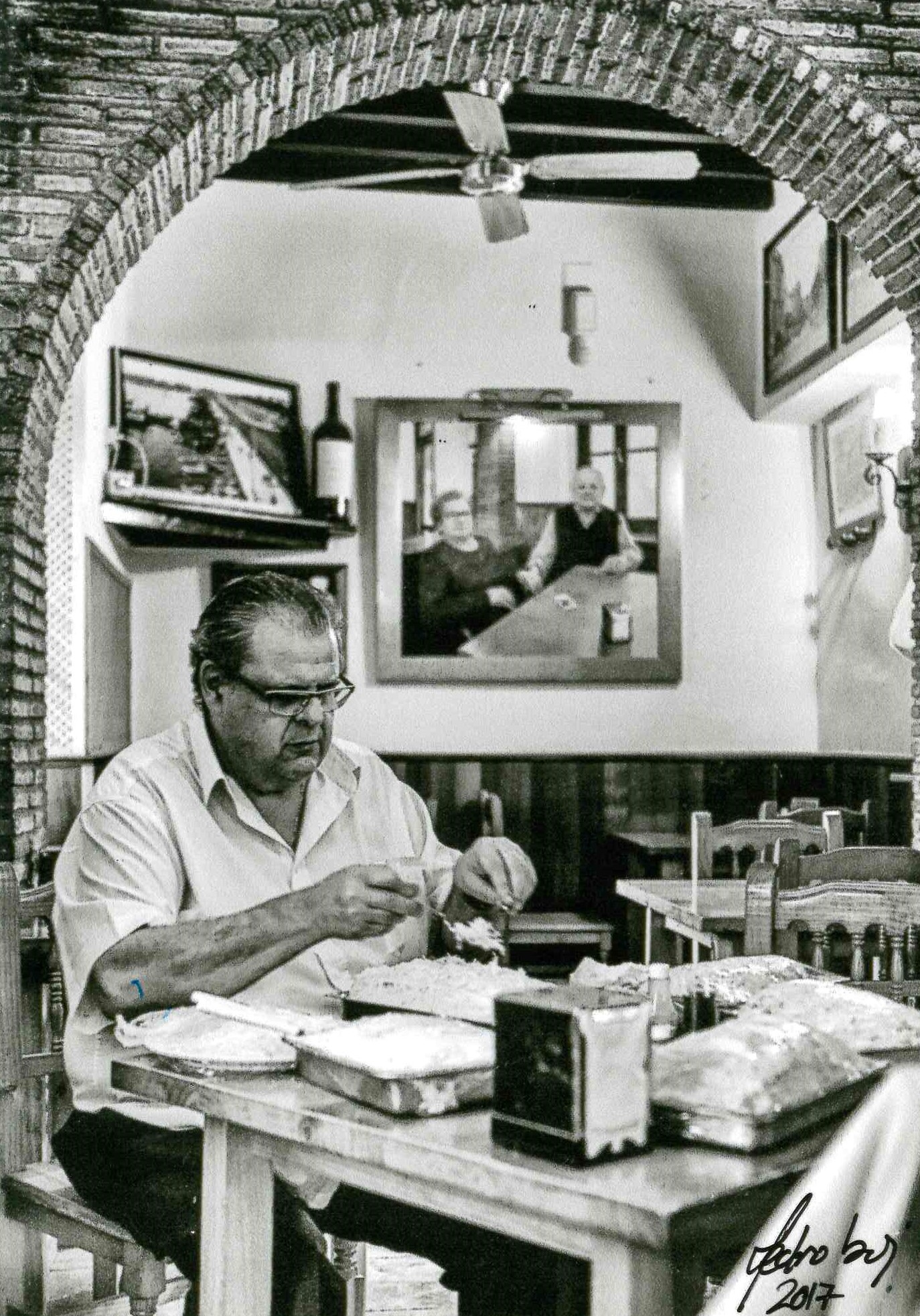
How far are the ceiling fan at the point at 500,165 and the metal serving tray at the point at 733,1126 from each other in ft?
14.3

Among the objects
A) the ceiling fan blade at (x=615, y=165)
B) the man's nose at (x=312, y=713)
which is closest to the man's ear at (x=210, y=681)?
the man's nose at (x=312, y=713)

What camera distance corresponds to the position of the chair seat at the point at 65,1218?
2023 mm

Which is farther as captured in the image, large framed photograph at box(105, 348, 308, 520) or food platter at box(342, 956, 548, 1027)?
large framed photograph at box(105, 348, 308, 520)

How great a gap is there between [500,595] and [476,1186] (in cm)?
588

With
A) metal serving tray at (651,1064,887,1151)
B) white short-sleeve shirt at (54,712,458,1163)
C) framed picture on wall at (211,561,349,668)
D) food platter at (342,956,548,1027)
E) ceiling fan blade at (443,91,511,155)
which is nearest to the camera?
metal serving tray at (651,1064,887,1151)

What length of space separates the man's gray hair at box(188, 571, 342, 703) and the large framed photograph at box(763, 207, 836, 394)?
4.43 meters

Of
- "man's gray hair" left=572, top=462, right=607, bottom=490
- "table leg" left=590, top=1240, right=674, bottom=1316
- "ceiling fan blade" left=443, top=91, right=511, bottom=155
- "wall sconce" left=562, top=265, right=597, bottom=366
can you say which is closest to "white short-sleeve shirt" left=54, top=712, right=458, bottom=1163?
"table leg" left=590, top=1240, right=674, bottom=1316

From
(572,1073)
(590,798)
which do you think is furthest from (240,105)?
(590,798)

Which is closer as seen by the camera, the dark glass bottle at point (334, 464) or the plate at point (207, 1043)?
the plate at point (207, 1043)

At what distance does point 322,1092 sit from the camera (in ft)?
4.62

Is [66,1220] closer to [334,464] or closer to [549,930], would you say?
[549,930]

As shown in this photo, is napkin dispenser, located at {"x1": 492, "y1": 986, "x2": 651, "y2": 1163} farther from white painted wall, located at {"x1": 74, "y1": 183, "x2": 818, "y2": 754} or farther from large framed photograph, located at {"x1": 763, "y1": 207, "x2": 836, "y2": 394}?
white painted wall, located at {"x1": 74, "y1": 183, "x2": 818, "y2": 754}

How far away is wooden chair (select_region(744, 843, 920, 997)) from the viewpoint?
242cm

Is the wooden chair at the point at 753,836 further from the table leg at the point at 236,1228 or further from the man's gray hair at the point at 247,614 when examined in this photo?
the table leg at the point at 236,1228
